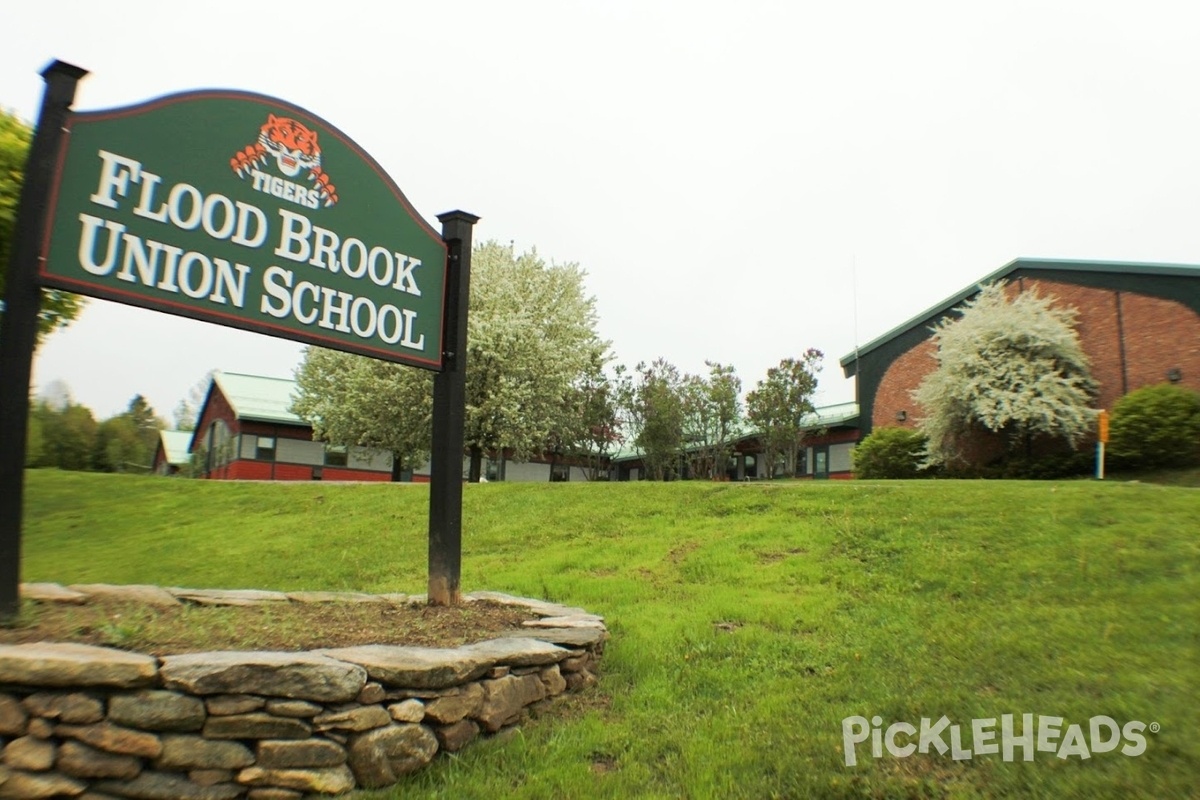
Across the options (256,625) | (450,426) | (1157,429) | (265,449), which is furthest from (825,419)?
(256,625)

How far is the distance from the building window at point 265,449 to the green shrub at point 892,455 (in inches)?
1036

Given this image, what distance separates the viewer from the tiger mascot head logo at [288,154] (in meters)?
5.71

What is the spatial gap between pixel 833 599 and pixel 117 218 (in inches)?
272

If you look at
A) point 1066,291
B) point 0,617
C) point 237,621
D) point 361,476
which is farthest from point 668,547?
point 361,476

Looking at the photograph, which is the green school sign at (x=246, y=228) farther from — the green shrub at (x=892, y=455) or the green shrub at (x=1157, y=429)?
the green shrub at (x=892, y=455)

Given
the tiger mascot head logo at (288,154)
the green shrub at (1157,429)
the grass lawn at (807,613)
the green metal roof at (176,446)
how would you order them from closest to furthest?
1. the grass lawn at (807,613)
2. the tiger mascot head logo at (288,154)
3. the green shrub at (1157,429)
4. the green metal roof at (176,446)

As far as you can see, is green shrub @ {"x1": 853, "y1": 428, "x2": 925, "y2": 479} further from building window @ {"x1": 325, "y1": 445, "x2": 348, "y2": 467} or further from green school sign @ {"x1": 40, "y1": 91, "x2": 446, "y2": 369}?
building window @ {"x1": 325, "y1": 445, "x2": 348, "y2": 467}

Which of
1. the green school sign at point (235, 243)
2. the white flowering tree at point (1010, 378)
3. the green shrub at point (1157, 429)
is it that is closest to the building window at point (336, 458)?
the white flowering tree at point (1010, 378)

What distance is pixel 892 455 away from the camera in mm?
24719

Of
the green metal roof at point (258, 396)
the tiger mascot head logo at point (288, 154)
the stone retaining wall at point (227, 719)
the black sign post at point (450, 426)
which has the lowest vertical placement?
the stone retaining wall at point (227, 719)

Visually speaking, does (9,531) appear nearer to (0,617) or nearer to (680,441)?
(0,617)

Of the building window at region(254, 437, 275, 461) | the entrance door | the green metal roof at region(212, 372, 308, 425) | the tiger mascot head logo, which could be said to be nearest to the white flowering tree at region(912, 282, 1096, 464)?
the entrance door

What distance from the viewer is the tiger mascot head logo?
5.71m

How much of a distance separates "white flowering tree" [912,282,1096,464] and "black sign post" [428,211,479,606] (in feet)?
60.8
